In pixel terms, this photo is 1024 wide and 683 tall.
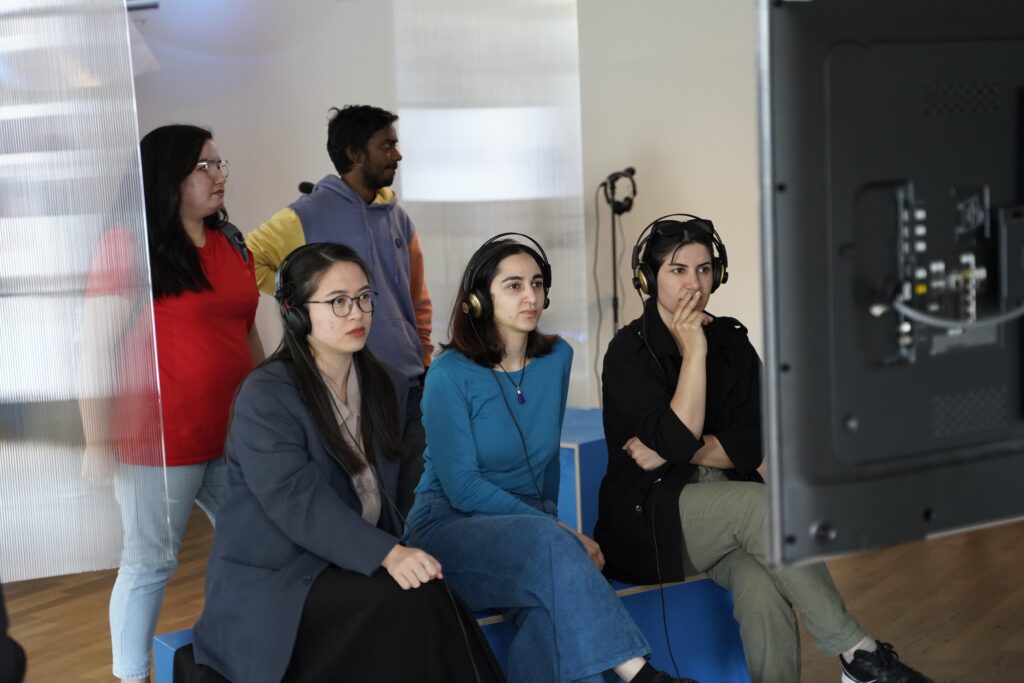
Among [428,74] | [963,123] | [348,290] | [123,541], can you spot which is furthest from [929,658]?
[428,74]

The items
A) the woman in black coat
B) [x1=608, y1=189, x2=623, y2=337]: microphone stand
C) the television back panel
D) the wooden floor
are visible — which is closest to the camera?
the television back panel

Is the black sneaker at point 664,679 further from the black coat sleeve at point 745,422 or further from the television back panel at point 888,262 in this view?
the television back panel at point 888,262

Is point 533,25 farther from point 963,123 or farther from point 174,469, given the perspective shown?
point 963,123

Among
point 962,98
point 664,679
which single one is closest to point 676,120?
point 664,679

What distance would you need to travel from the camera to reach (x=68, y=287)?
7.39 feet

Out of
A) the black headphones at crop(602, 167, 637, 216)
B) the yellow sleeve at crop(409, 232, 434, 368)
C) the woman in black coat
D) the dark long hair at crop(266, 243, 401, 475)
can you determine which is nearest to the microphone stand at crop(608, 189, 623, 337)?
the black headphones at crop(602, 167, 637, 216)

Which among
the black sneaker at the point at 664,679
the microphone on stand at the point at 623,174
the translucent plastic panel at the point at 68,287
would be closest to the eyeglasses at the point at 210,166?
the translucent plastic panel at the point at 68,287

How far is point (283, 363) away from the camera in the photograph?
2.28 m

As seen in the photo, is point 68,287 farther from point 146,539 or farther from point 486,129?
point 486,129

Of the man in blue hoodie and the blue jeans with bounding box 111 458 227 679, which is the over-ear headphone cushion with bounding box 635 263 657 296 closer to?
the man in blue hoodie

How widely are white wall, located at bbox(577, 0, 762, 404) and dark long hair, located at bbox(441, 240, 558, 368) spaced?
229 cm

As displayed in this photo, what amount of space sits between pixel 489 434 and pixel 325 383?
0.42m

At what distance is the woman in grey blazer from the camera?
83.2 inches

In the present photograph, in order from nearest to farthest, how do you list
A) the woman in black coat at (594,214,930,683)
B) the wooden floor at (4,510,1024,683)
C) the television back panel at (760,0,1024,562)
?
the television back panel at (760,0,1024,562), the woman in black coat at (594,214,930,683), the wooden floor at (4,510,1024,683)
